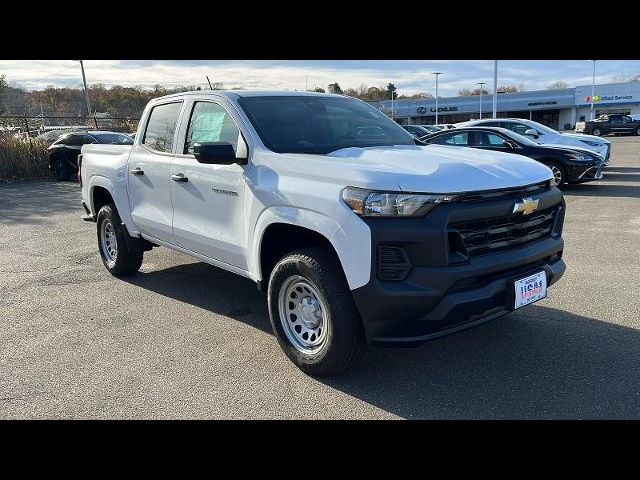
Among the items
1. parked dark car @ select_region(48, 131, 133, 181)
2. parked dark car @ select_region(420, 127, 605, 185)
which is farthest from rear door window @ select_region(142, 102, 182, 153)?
parked dark car @ select_region(48, 131, 133, 181)

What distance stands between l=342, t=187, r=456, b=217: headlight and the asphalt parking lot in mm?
1232

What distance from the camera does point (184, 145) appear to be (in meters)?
4.78

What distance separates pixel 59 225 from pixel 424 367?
8.44m

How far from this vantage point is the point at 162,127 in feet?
17.1

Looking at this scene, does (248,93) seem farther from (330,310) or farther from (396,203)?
(330,310)

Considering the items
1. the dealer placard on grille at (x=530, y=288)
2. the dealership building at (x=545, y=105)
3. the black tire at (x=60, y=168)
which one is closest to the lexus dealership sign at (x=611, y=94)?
the dealership building at (x=545, y=105)

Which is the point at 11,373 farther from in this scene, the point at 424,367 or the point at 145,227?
the point at 424,367

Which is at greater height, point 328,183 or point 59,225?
point 328,183

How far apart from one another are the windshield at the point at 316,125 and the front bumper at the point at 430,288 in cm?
131

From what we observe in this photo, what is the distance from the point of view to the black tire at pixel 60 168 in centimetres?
1792

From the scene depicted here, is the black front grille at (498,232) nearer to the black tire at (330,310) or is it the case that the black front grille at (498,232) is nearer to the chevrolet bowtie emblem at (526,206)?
the chevrolet bowtie emblem at (526,206)

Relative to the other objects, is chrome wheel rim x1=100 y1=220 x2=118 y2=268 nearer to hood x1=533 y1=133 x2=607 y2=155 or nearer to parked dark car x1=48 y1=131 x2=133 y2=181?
hood x1=533 y1=133 x2=607 y2=155

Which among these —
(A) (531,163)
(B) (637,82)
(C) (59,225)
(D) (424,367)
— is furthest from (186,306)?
(B) (637,82)

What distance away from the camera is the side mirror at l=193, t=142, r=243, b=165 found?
148 inches
